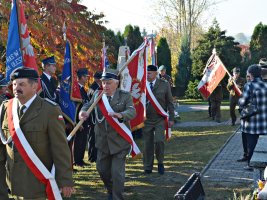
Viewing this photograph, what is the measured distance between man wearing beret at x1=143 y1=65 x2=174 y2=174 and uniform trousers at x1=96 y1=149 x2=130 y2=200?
2238 mm

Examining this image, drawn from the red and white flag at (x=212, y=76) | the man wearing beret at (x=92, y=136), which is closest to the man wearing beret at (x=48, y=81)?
the man wearing beret at (x=92, y=136)

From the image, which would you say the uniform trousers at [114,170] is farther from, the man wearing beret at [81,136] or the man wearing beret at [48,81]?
the man wearing beret at [81,136]

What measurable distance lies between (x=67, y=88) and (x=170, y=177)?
2504 mm

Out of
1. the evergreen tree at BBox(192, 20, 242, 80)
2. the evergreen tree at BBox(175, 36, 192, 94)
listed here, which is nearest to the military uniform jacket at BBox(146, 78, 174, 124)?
the evergreen tree at BBox(192, 20, 242, 80)

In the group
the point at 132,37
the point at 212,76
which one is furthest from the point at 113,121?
the point at 132,37

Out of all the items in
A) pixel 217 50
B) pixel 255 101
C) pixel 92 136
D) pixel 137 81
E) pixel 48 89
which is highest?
pixel 217 50

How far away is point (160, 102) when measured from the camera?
9344mm

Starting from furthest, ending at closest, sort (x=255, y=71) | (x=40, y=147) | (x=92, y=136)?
(x=92, y=136)
(x=255, y=71)
(x=40, y=147)

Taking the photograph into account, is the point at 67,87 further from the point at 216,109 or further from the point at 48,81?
the point at 216,109

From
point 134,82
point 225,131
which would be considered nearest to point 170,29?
point 225,131

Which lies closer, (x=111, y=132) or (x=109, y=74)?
(x=109, y=74)

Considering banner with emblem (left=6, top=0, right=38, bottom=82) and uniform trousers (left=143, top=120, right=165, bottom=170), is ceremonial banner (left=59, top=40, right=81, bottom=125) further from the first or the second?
banner with emblem (left=6, top=0, right=38, bottom=82)

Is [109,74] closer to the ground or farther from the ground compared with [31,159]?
farther from the ground

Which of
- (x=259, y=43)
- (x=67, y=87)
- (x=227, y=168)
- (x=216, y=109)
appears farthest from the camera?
(x=259, y=43)
